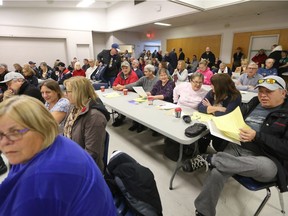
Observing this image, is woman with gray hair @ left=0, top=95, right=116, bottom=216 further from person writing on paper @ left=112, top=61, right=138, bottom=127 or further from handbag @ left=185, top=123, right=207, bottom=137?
person writing on paper @ left=112, top=61, right=138, bottom=127

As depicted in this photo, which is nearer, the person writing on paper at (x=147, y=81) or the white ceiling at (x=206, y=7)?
the person writing on paper at (x=147, y=81)

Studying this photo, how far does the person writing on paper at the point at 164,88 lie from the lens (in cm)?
286

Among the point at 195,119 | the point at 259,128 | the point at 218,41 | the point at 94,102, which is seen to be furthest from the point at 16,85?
the point at 218,41

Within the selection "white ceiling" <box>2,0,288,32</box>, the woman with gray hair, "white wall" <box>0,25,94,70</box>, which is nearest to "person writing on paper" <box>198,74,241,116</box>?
the woman with gray hair

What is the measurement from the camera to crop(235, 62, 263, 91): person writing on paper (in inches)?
132

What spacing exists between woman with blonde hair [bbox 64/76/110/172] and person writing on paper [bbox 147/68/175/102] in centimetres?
150

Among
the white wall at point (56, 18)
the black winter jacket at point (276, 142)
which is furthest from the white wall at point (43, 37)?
the black winter jacket at point (276, 142)

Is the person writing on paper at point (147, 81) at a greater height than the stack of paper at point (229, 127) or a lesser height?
greater

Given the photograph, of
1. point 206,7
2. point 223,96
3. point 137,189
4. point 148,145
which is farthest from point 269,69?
point 137,189

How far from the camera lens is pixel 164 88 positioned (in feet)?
9.69

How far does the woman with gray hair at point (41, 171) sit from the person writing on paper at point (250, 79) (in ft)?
11.4

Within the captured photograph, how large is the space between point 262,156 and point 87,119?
1.35 m

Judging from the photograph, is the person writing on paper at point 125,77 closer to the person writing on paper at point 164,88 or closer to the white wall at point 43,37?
the person writing on paper at point 164,88

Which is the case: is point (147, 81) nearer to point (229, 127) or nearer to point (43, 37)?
point (229, 127)
